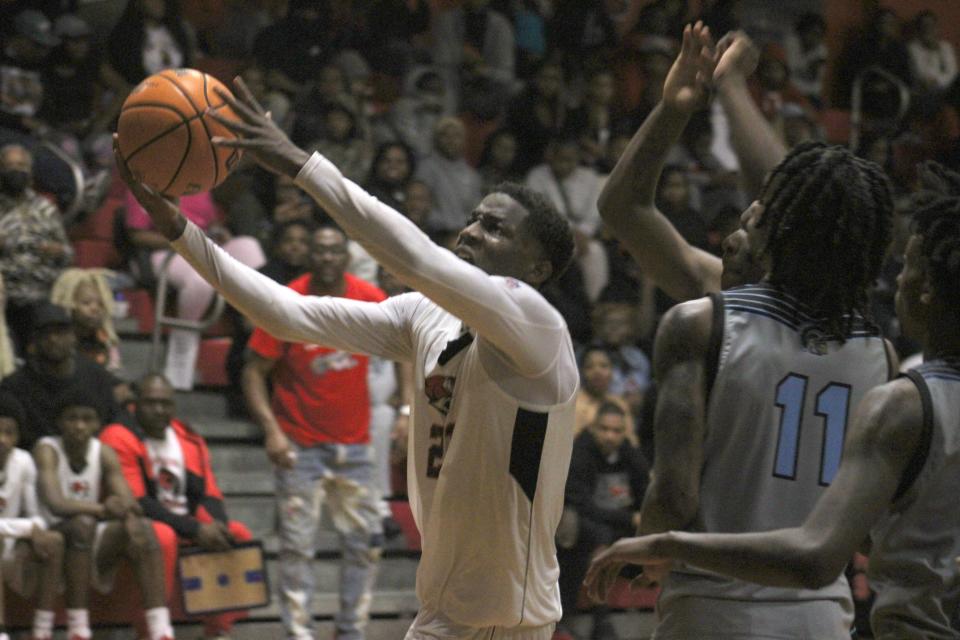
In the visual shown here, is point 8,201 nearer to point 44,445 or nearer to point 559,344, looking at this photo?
point 44,445

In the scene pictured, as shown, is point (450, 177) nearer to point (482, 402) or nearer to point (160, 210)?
point (160, 210)

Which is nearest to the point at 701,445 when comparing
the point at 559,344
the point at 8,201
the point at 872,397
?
the point at 872,397

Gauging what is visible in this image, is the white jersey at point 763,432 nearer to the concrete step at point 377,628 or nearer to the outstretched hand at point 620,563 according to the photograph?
the outstretched hand at point 620,563

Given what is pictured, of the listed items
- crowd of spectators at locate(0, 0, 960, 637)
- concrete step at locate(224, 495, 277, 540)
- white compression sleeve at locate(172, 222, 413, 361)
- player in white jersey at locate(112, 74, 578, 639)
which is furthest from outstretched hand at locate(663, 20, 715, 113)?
concrete step at locate(224, 495, 277, 540)

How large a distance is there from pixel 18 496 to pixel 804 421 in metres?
5.13

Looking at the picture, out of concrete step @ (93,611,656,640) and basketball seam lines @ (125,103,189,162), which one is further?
concrete step @ (93,611,656,640)

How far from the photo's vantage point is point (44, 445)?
7215 mm

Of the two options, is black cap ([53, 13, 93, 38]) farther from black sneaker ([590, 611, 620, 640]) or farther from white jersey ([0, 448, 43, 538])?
black sneaker ([590, 611, 620, 640])

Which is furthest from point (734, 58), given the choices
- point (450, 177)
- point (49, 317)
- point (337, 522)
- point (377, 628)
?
point (450, 177)

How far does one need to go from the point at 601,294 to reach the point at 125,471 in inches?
152

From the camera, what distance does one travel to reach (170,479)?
25.1 ft

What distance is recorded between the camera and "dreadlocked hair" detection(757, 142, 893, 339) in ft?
9.53

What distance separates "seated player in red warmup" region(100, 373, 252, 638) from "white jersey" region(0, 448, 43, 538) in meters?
0.52

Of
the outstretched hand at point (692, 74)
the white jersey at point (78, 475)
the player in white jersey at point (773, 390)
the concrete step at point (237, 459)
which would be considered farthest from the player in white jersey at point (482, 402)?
the concrete step at point (237, 459)
